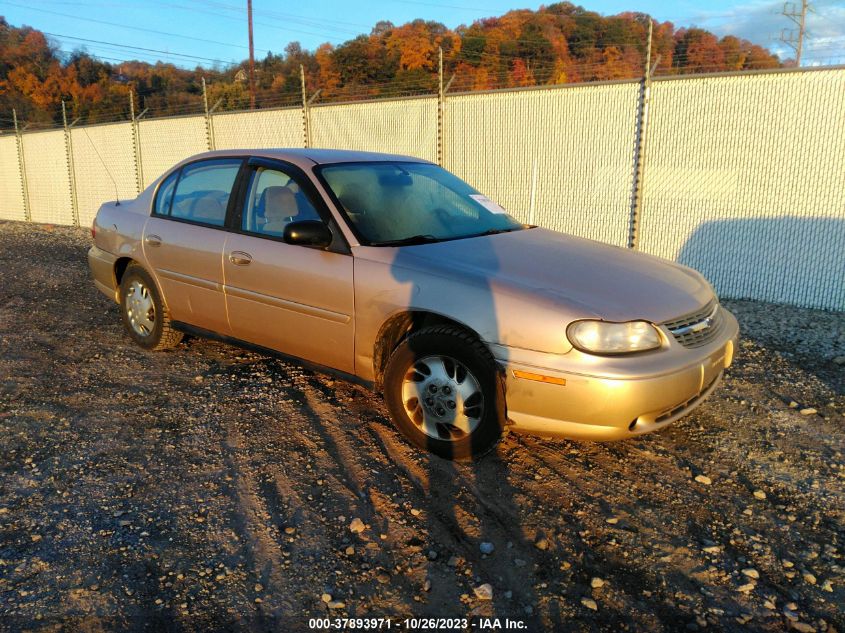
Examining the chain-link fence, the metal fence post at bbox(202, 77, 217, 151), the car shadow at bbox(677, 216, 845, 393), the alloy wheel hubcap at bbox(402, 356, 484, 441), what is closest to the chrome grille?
the alloy wheel hubcap at bbox(402, 356, 484, 441)

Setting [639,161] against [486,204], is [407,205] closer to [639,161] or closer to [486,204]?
[486,204]

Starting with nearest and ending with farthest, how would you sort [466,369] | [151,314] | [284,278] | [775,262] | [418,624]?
1. [418,624]
2. [466,369]
3. [284,278]
4. [151,314]
5. [775,262]

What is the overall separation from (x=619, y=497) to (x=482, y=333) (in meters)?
1.05

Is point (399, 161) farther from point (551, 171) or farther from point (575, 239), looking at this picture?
point (551, 171)

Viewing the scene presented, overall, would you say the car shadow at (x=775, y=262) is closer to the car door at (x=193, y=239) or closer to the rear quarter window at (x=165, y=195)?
the car door at (x=193, y=239)

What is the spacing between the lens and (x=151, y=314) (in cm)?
559

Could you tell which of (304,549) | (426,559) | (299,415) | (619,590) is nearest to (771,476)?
(619,590)

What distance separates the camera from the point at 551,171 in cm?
938

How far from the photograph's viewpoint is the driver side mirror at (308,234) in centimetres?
404

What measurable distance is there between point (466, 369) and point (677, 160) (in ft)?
19.3

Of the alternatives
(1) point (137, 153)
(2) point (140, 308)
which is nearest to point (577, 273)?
(2) point (140, 308)

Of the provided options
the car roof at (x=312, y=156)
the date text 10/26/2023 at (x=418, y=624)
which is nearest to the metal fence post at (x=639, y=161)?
the car roof at (x=312, y=156)

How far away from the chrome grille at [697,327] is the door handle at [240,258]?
262 centimetres

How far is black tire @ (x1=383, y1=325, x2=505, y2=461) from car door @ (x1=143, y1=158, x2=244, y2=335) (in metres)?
1.62
